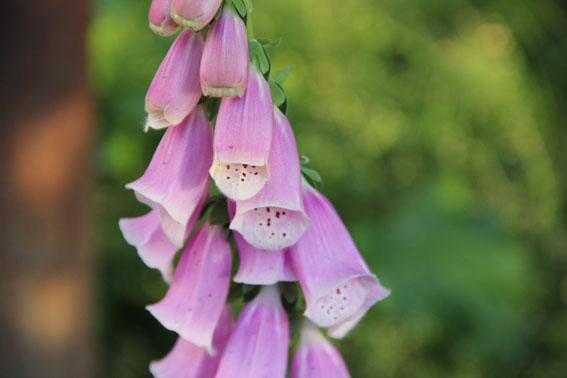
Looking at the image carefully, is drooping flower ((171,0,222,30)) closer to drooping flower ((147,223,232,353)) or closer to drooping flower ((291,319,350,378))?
drooping flower ((147,223,232,353))

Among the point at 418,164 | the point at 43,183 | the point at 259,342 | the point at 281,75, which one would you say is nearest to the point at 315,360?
the point at 259,342

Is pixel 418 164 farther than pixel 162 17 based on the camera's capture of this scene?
Yes

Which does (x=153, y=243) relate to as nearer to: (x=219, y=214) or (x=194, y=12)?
(x=219, y=214)

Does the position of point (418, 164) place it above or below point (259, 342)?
below

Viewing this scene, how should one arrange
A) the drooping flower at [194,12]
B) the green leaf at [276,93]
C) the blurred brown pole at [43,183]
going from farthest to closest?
1. the blurred brown pole at [43,183]
2. the green leaf at [276,93]
3. the drooping flower at [194,12]

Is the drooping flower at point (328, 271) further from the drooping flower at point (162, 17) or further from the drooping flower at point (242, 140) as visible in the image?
the drooping flower at point (162, 17)

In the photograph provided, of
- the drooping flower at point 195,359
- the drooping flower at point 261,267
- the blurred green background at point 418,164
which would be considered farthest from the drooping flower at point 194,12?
the blurred green background at point 418,164

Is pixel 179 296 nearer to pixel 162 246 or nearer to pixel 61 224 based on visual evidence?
pixel 162 246
